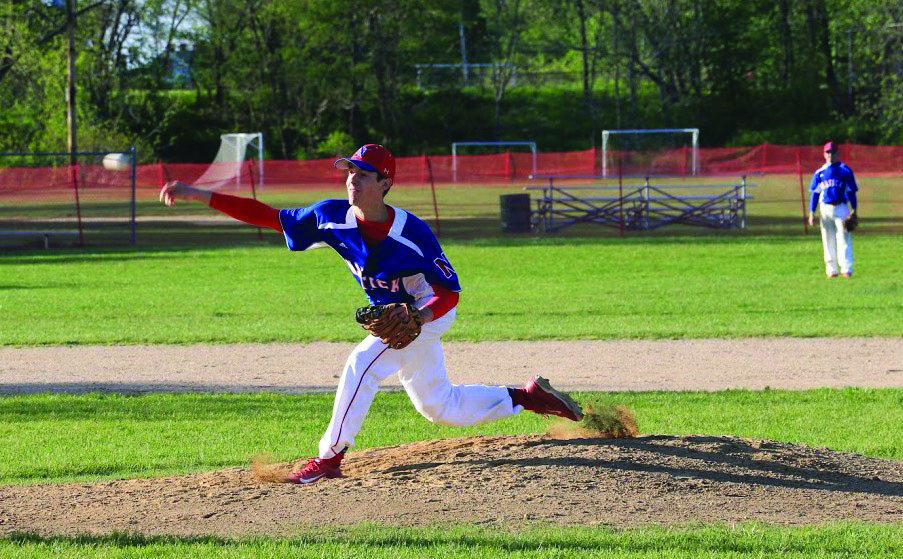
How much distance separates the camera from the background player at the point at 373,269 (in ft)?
20.5

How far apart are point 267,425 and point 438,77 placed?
56172 millimetres

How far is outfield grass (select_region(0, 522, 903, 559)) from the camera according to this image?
5.08m

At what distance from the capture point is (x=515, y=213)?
97.9ft

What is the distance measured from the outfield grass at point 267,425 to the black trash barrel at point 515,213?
1957cm

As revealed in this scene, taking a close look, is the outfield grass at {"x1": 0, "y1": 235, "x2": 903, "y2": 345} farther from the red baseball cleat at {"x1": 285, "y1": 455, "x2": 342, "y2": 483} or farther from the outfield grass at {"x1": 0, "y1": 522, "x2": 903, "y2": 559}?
the outfield grass at {"x1": 0, "y1": 522, "x2": 903, "y2": 559}

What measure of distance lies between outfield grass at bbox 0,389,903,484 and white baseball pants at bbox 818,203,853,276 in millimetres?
8231

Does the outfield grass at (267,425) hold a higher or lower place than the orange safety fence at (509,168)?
lower

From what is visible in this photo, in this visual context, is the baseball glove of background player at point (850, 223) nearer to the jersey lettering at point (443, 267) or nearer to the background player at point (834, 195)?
the background player at point (834, 195)

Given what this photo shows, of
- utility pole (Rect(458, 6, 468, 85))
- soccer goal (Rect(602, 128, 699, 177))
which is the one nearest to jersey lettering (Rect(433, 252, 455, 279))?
soccer goal (Rect(602, 128, 699, 177))

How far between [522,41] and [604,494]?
6481 centimetres

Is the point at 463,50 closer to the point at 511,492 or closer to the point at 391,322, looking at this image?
the point at 391,322

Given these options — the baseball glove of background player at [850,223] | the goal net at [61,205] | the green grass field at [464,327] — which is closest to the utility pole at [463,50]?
the goal net at [61,205]

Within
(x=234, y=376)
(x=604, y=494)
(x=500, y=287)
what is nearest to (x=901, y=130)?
(x=500, y=287)

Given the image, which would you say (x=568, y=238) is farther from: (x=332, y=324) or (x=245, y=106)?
(x=245, y=106)
